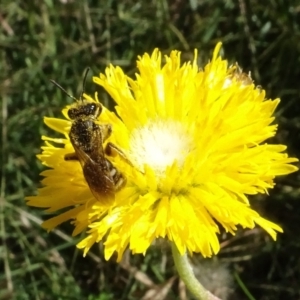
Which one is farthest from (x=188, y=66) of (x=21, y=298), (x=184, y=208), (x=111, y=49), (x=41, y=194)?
(x=21, y=298)

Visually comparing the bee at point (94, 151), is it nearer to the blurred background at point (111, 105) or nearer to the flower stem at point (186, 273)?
the flower stem at point (186, 273)

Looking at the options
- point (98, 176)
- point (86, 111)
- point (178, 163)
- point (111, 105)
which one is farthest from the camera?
point (111, 105)

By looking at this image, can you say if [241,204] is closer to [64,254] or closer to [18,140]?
[64,254]

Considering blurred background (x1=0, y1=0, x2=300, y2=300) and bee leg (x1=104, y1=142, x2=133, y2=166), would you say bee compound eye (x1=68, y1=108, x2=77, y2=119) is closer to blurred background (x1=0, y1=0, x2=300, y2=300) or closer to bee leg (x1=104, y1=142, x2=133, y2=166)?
bee leg (x1=104, y1=142, x2=133, y2=166)

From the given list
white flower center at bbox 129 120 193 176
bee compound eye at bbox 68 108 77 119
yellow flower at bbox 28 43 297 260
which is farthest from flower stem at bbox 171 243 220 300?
bee compound eye at bbox 68 108 77 119

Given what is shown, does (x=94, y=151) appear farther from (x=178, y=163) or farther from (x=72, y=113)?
(x=178, y=163)

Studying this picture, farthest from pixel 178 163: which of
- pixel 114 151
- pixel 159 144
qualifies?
pixel 114 151

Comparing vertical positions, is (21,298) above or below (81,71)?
below

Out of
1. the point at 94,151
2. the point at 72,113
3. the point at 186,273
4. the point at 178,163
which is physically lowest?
the point at 186,273
